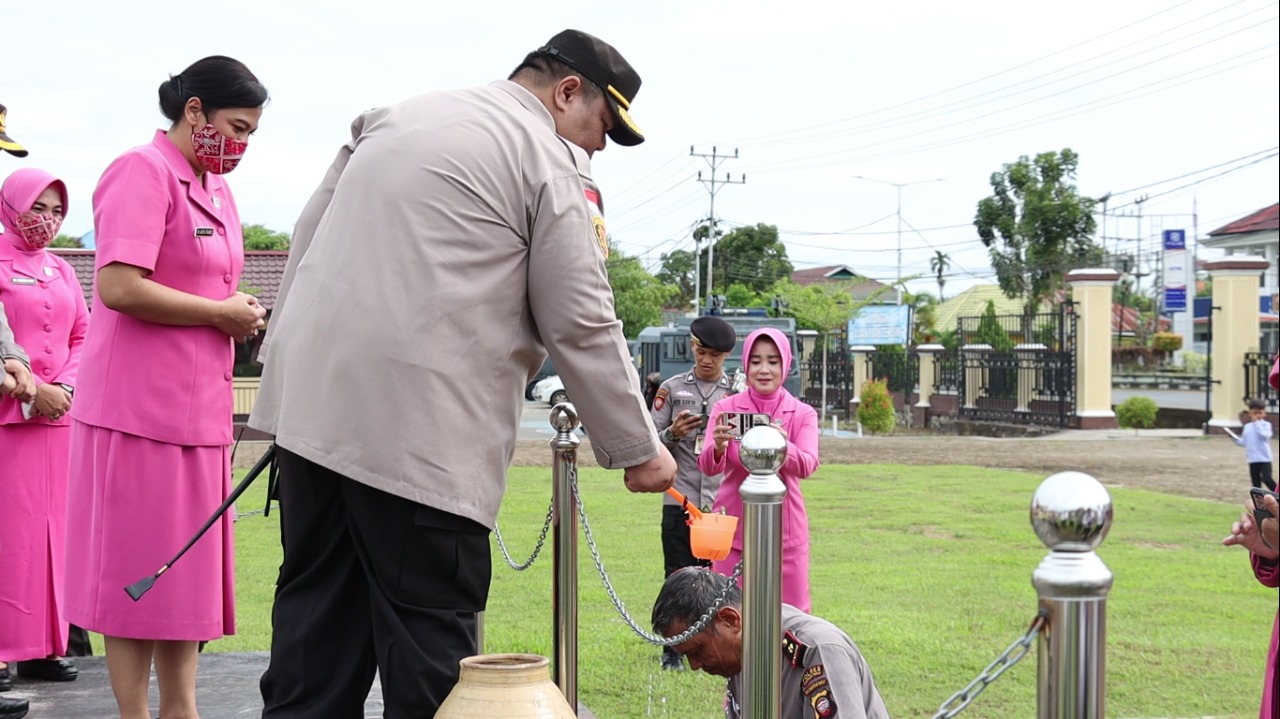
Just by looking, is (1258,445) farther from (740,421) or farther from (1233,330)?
(1233,330)

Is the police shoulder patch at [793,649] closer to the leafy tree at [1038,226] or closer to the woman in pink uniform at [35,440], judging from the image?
the woman in pink uniform at [35,440]

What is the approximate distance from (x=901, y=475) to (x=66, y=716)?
13.8m

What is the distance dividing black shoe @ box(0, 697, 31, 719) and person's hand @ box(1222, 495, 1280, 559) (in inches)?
135

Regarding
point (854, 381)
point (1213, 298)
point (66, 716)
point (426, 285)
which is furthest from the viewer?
point (854, 381)

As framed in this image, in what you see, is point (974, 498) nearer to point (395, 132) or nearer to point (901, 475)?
point (901, 475)

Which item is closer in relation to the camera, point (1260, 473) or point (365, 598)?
point (365, 598)

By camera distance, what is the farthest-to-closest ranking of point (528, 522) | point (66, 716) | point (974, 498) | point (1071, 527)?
point (974, 498), point (528, 522), point (66, 716), point (1071, 527)

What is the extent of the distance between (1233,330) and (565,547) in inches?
1005

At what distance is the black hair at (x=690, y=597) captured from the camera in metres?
3.46

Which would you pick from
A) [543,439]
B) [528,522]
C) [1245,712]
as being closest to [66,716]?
[1245,712]

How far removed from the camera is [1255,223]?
158ft

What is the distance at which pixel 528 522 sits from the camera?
37.3 feet

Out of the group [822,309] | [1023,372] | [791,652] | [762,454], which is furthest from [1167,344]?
[762,454]

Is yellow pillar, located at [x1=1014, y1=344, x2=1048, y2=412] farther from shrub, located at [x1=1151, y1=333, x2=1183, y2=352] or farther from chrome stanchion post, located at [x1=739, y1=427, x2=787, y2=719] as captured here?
shrub, located at [x1=1151, y1=333, x2=1183, y2=352]
